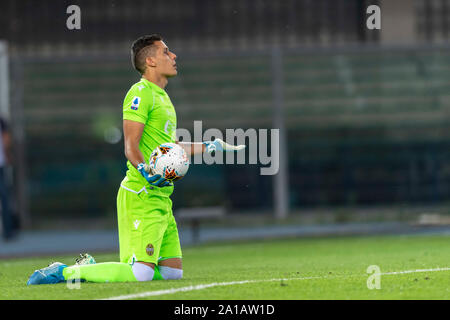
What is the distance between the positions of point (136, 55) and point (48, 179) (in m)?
11.8

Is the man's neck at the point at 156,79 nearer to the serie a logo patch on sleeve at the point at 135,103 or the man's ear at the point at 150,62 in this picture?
the man's ear at the point at 150,62

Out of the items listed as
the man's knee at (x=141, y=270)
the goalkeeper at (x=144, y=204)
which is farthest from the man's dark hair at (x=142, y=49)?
the man's knee at (x=141, y=270)

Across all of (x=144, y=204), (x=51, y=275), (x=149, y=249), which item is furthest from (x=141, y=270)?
(x=51, y=275)

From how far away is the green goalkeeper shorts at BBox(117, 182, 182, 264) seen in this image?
7.99 metres

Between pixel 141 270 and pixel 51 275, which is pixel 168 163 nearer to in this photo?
pixel 141 270

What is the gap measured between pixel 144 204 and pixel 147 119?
0.66m

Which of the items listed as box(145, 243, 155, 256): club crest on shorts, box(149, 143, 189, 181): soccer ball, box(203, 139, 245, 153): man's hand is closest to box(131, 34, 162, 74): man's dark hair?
box(203, 139, 245, 153): man's hand

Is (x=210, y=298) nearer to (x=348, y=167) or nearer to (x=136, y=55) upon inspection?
(x=136, y=55)

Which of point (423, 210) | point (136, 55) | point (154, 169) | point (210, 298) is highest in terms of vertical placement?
point (136, 55)

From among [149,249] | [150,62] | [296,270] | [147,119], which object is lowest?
[296,270]

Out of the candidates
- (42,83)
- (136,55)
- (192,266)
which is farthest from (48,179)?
(136,55)

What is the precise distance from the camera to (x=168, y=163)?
24.9 ft

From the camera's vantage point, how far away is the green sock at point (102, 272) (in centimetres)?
798
